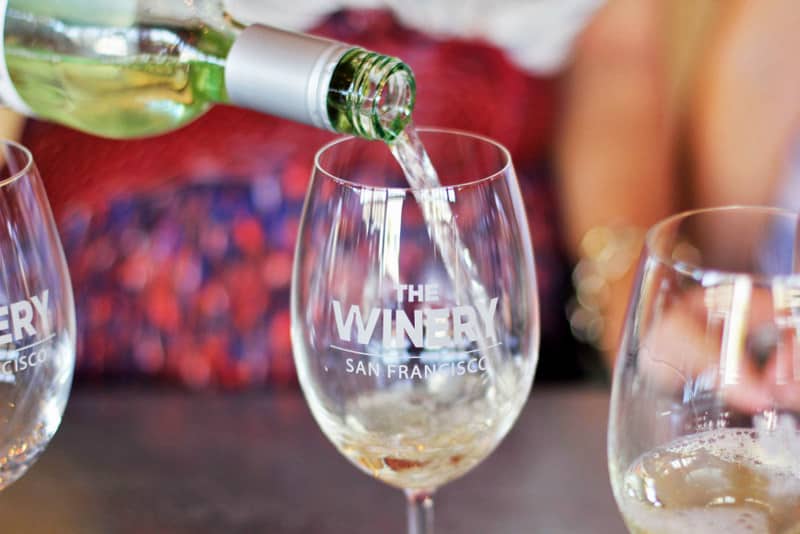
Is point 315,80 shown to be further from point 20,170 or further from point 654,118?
point 654,118

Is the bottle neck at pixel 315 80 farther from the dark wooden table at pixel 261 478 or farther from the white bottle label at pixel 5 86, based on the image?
the dark wooden table at pixel 261 478

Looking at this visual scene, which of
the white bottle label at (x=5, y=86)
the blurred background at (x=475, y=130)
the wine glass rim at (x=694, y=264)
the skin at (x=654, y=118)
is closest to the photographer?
the wine glass rim at (x=694, y=264)

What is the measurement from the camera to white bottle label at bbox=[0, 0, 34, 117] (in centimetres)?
57

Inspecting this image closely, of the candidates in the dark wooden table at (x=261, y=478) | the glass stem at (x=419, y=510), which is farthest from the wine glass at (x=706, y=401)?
the dark wooden table at (x=261, y=478)

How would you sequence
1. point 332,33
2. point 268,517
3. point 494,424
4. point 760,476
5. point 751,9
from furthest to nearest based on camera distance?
point 751,9 → point 332,33 → point 268,517 → point 494,424 → point 760,476

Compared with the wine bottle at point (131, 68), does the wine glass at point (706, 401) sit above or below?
below

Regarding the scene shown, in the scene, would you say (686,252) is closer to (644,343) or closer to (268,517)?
(644,343)

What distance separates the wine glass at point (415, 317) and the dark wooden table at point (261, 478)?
19 cm

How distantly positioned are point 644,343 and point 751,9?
117 centimetres

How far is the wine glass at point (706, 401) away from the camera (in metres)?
0.45

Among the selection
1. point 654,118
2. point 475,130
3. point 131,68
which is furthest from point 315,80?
point 654,118

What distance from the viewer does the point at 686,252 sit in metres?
0.57

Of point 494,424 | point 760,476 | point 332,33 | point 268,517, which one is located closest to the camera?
point 760,476

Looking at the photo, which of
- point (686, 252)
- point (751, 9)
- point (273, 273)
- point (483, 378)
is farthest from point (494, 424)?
point (751, 9)
